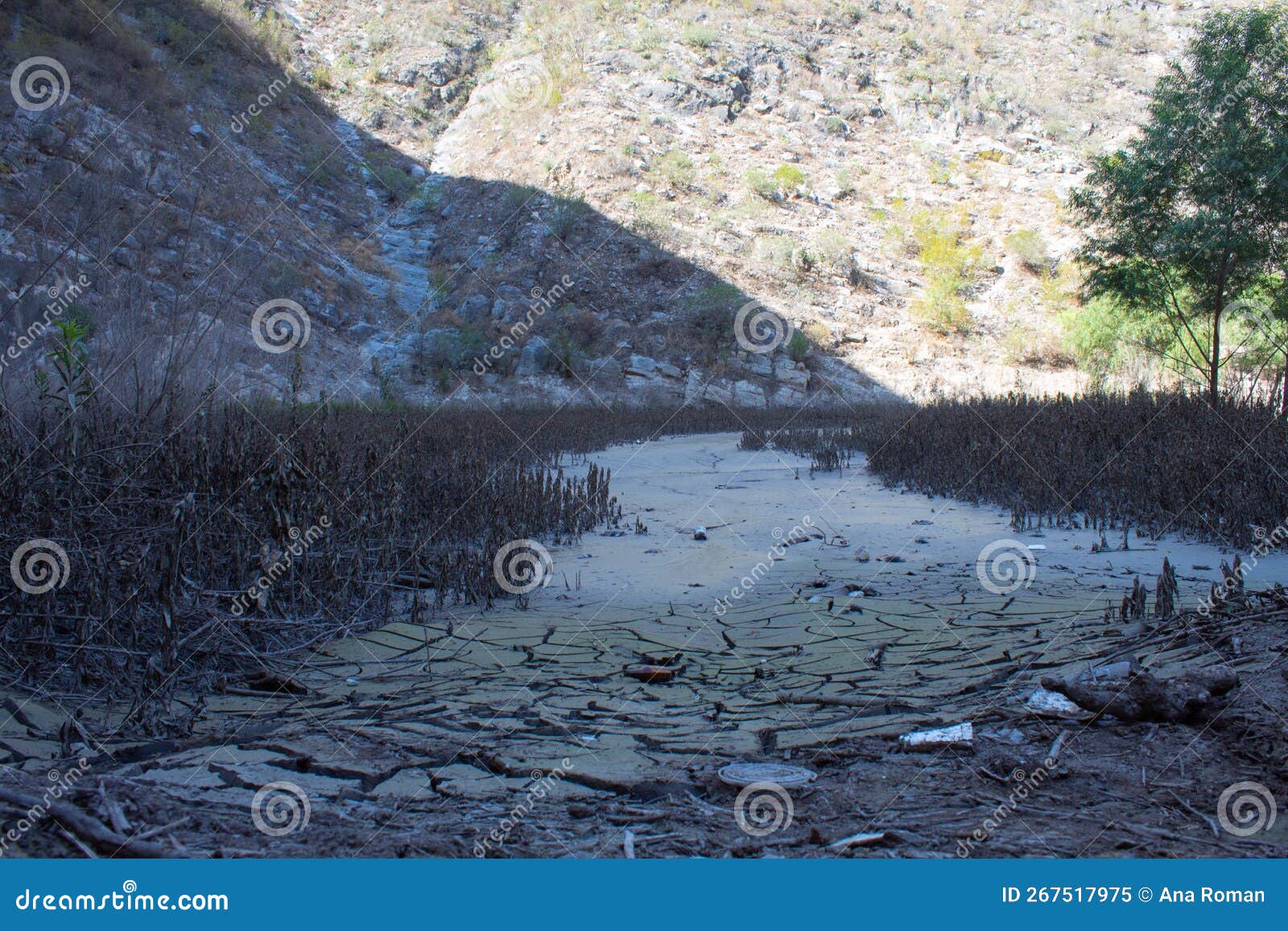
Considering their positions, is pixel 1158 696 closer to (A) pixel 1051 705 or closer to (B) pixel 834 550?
(A) pixel 1051 705

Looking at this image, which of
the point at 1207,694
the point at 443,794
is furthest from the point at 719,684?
the point at 1207,694

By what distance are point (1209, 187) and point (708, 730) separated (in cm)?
1172

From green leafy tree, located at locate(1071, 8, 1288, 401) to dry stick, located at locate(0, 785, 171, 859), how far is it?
37.0ft

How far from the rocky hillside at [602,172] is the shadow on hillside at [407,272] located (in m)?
0.09

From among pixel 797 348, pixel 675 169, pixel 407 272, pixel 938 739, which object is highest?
pixel 675 169

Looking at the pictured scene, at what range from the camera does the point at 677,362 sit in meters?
21.1

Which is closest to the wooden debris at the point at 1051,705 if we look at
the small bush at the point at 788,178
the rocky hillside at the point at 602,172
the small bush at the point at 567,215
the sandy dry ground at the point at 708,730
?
the sandy dry ground at the point at 708,730

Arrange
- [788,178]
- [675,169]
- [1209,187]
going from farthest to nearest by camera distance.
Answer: [788,178]
[675,169]
[1209,187]

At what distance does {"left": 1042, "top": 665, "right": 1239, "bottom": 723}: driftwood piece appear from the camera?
2.32 m

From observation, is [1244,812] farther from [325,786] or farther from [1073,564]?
[1073,564]

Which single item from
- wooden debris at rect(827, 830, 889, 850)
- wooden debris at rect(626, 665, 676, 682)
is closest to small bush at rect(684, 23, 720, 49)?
wooden debris at rect(626, 665, 676, 682)

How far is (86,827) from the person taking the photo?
5.60ft

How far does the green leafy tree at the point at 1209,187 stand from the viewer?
10625 millimetres

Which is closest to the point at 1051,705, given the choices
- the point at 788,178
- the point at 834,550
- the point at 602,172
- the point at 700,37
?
the point at 834,550
